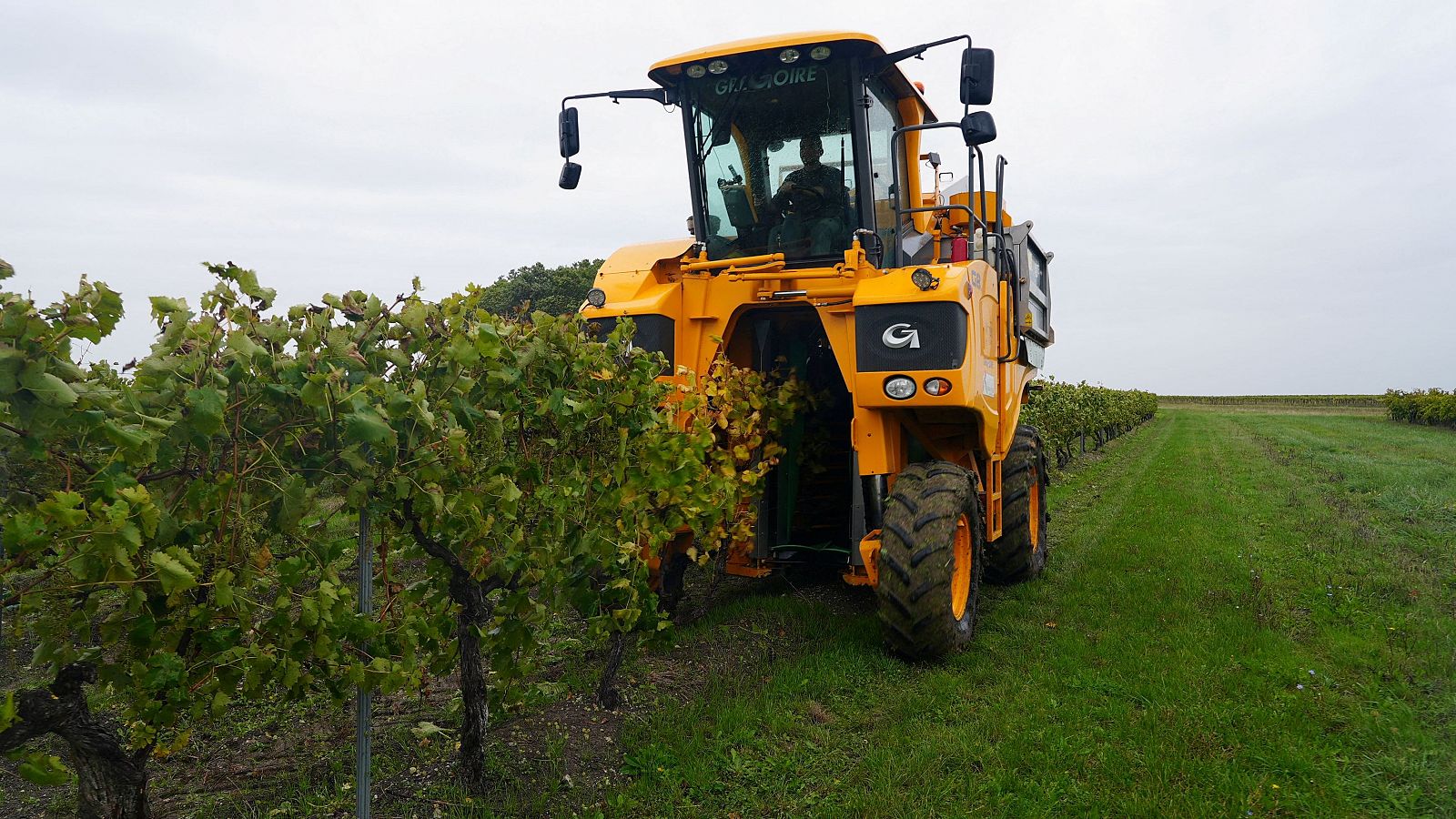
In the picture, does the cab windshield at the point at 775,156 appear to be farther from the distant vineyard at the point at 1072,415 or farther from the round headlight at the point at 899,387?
the distant vineyard at the point at 1072,415

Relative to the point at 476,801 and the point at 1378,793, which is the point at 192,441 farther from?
the point at 1378,793

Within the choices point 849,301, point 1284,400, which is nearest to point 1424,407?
point 849,301

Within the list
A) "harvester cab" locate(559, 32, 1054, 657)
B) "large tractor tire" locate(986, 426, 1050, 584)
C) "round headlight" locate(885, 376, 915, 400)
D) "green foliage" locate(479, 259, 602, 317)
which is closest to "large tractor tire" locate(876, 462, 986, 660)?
"harvester cab" locate(559, 32, 1054, 657)

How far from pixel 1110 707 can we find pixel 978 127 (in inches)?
116

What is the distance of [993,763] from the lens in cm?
361

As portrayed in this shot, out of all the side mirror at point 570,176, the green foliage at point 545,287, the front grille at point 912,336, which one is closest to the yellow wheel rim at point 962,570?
the front grille at point 912,336

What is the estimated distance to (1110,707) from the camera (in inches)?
163

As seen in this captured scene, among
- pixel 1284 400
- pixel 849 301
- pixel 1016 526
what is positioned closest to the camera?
pixel 849 301

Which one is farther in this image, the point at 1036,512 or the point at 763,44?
the point at 1036,512

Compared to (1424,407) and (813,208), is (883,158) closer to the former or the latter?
(813,208)

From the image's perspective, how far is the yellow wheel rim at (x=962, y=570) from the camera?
495cm

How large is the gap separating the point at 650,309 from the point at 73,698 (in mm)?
3233

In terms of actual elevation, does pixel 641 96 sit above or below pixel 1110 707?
above

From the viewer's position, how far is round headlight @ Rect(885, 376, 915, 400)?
14.5ft
